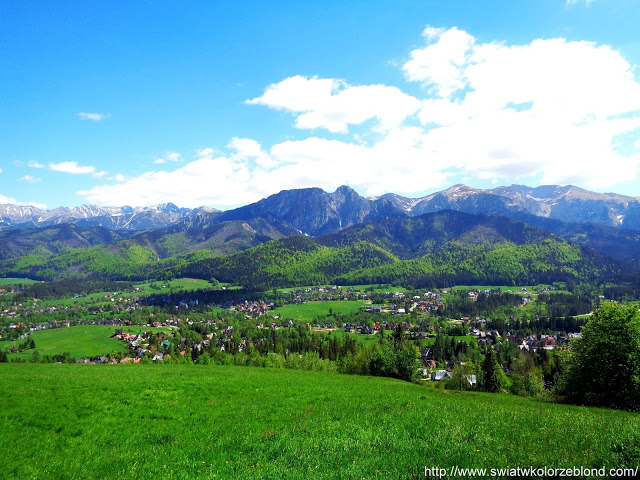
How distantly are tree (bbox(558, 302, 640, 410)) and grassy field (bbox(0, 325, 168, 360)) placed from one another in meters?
145

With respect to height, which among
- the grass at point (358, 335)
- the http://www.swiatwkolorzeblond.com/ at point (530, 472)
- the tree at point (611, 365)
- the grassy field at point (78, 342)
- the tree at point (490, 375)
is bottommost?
the grass at point (358, 335)

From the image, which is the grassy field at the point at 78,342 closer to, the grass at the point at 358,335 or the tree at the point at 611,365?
the grass at the point at 358,335

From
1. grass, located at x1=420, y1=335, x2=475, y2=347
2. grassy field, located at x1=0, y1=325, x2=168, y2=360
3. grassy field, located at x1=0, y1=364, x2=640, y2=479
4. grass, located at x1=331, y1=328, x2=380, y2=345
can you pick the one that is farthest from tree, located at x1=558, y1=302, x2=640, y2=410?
grassy field, located at x1=0, y1=325, x2=168, y2=360

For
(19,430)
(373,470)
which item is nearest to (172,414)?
(19,430)

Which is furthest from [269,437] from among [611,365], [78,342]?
[78,342]

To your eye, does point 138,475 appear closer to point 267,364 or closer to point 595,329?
point 595,329

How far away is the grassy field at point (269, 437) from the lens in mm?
9914

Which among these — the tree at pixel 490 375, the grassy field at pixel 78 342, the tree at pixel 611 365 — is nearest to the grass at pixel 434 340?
the tree at pixel 490 375

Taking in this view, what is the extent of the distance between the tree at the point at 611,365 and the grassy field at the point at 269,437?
18784 mm

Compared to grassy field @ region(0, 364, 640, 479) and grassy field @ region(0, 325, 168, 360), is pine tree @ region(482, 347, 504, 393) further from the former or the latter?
grassy field @ region(0, 325, 168, 360)

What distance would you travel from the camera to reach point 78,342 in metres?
143

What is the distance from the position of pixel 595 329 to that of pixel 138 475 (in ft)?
138

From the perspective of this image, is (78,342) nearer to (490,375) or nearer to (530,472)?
(490,375)

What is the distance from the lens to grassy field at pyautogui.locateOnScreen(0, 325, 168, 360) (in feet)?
414
